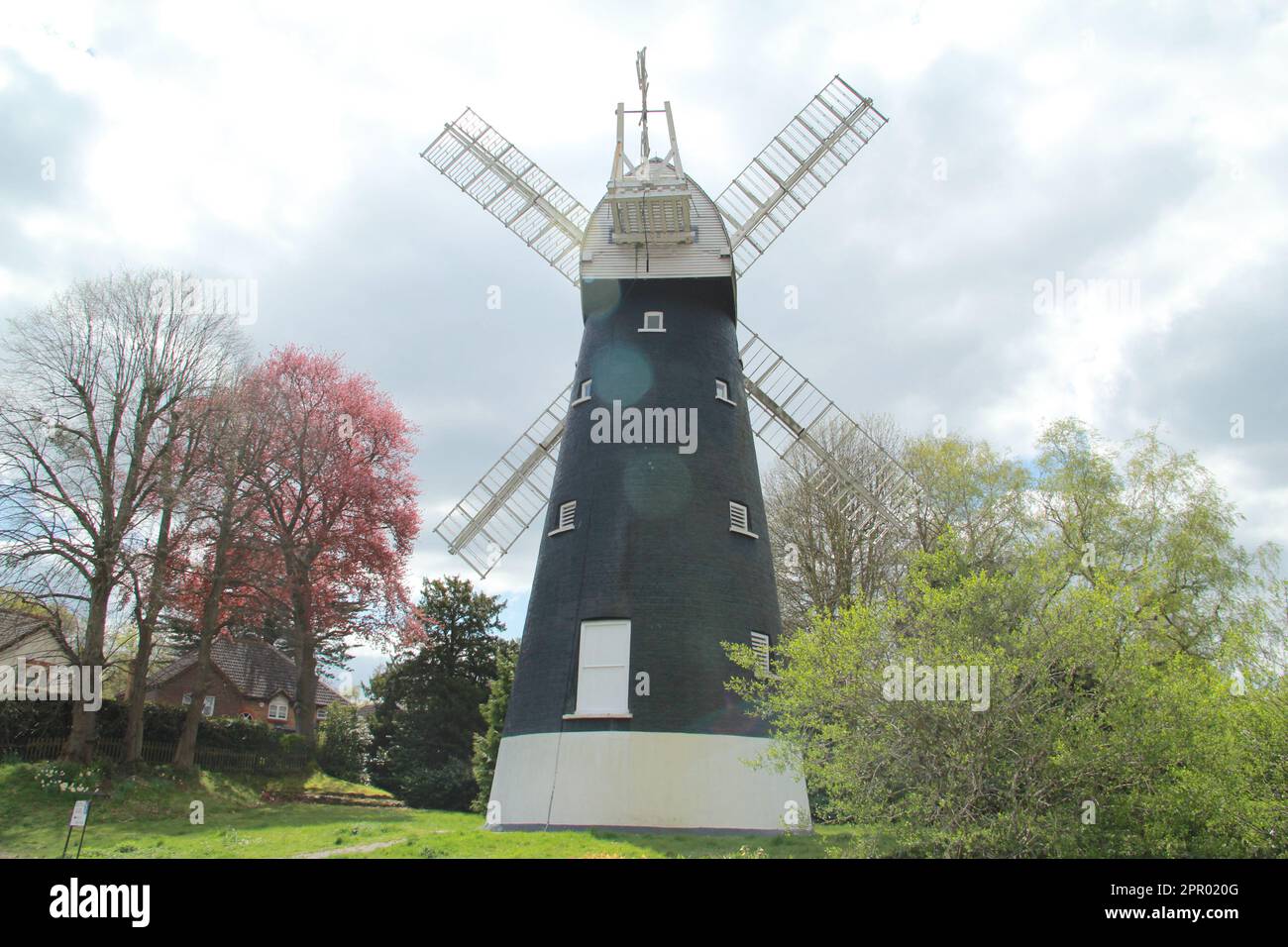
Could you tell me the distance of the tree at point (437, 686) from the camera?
1296 inches

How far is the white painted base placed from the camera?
14766mm

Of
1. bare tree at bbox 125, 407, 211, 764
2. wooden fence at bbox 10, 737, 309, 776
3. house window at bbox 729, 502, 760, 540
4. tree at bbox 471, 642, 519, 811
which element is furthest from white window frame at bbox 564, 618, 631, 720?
wooden fence at bbox 10, 737, 309, 776

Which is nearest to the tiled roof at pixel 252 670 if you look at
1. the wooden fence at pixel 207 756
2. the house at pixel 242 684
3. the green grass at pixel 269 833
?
the house at pixel 242 684

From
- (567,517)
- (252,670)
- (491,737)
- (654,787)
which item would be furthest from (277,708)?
(654,787)

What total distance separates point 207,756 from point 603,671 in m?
18.6

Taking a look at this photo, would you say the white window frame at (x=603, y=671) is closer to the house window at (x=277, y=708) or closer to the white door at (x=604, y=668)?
the white door at (x=604, y=668)

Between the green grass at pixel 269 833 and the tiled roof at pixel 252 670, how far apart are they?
1885cm

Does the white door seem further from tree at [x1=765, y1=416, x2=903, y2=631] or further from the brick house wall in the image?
the brick house wall

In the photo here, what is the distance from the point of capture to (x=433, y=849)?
12.6 meters

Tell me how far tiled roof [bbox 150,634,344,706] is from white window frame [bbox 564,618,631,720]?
32.0 m

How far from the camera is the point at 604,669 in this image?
631 inches
